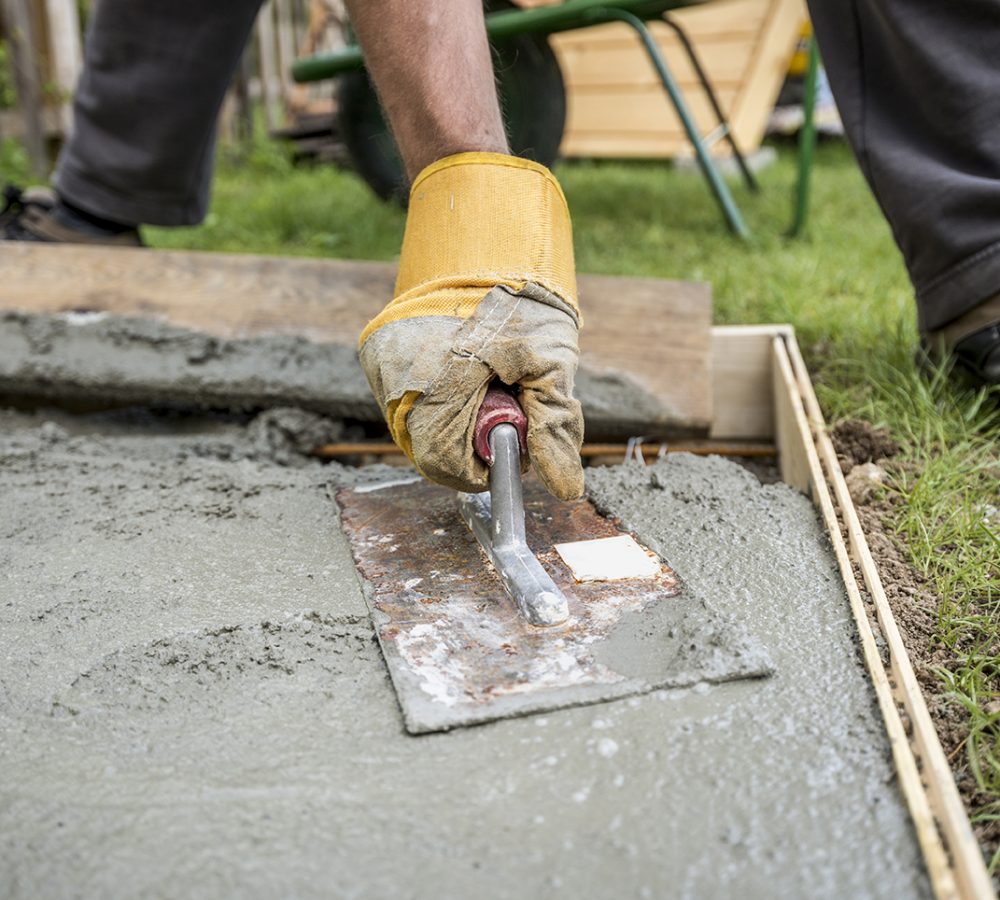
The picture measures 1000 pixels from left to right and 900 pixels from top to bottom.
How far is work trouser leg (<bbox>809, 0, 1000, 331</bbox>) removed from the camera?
5.37 ft

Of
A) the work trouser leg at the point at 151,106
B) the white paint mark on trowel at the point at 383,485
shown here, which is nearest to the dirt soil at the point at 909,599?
the white paint mark on trowel at the point at 383,485

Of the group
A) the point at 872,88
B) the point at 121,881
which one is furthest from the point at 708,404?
the point at 121,881

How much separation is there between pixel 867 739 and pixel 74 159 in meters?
2.25

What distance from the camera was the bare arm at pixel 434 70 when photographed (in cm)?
129

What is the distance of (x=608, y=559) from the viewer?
4.09 feet

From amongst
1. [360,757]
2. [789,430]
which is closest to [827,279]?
[789,430]

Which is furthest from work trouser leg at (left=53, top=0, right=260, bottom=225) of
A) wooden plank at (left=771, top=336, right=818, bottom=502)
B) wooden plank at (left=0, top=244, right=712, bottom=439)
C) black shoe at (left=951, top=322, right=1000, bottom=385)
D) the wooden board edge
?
black shoe at (left=951, top=322, right=1000, bottom=385)

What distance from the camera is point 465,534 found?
→ 136cm

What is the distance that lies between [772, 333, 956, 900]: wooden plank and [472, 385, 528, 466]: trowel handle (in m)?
0.45

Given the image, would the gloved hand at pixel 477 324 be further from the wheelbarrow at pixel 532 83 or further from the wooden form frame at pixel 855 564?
the wheelbarrow at pixel 532 83

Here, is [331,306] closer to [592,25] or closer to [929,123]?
[929,123]

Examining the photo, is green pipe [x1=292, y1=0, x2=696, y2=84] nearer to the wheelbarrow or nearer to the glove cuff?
the wheelbarrow

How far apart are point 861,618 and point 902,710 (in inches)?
6.3

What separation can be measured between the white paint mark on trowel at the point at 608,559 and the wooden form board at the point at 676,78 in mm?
4155
